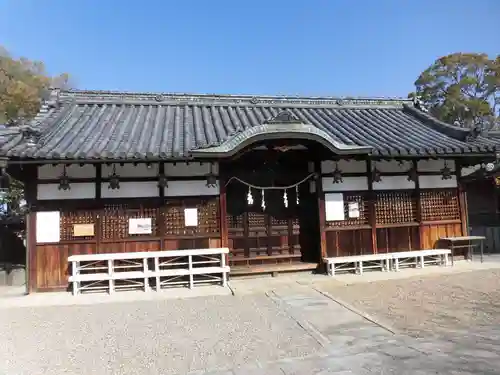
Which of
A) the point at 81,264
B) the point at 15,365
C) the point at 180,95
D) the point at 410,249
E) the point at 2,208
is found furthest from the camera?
the point at 2,208

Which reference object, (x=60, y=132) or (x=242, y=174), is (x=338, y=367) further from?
(x=60, y=132)

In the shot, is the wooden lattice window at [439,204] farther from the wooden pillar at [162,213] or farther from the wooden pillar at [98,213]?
the wooden pillar at [98,213]

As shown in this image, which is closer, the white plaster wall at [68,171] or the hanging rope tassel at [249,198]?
the white plaster wall at [68,171]

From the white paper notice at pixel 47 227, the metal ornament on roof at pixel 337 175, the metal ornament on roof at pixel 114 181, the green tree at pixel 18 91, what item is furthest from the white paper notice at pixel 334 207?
the green tree at pixel 18 91

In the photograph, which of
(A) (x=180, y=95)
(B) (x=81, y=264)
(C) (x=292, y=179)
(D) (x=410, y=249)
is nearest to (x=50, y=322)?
(B) (x=81, y=264)

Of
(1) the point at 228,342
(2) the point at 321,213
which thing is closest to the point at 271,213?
(2) the point at 321,213

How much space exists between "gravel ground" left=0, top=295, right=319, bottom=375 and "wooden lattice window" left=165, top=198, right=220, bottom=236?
2.35 m

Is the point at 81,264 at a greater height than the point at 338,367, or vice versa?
the point at 81,264

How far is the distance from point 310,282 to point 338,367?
16.2 ft

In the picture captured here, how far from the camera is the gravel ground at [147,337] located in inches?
188

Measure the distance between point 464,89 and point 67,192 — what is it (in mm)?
32765

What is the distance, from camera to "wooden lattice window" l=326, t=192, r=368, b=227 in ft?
34.8

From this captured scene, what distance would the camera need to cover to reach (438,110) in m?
31.8

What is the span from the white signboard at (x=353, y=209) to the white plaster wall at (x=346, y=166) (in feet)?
3.20
